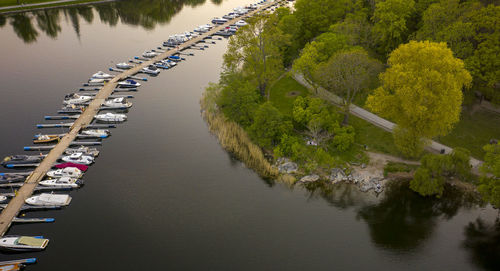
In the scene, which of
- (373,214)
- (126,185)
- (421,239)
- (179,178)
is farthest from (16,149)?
(421,239)

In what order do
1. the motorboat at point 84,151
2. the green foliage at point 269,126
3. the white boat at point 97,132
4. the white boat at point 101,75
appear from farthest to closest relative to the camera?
the white boat at point 101,75
the white boat at point 97,132
the green foliage at point 269,126
the motorboat at point 84,151

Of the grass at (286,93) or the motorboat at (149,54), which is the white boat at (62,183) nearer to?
the grass at (286,93)

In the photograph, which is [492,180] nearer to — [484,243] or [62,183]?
[484,243]

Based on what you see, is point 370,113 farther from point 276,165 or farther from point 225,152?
point 225,152

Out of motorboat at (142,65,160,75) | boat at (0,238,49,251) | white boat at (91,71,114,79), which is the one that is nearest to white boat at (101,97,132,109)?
white boat at (91,71,114,79)

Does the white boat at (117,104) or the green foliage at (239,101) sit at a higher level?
the green foliage at (239,101)

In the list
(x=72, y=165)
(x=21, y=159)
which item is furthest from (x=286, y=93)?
(x=21, y=159)

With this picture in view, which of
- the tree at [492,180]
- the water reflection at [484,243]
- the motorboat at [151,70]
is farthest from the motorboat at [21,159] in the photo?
the tree at [492,180]
